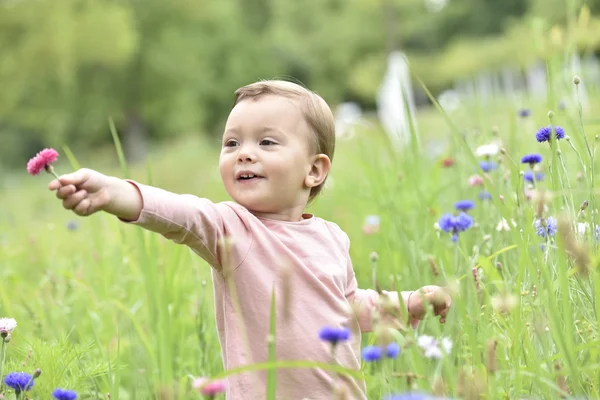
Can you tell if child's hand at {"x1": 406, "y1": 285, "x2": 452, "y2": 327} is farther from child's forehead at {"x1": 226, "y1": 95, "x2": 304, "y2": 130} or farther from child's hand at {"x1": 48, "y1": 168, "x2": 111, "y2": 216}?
child's hand at {"x1": 48, "y1": 168, "x2": 111, "y2": 216}

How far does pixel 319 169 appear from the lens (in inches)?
63.2

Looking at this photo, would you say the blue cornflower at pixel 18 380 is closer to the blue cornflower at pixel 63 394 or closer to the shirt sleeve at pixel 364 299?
the blue cornflower at pixel 63 394

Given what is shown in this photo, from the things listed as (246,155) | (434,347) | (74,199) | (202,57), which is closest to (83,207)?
(74,199)

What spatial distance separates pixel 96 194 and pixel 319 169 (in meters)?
0.61

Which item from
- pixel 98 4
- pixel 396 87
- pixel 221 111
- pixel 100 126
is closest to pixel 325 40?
pixel 221 111

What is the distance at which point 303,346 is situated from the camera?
1.38 m

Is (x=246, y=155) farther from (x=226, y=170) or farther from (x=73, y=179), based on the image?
(x=73, y=179)

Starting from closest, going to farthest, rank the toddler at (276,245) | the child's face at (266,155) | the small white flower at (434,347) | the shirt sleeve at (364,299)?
the small white flower at (434,347)
the toddler at (276,245)
the child's face at (266,155)
the shirt sleeve at (364,299)

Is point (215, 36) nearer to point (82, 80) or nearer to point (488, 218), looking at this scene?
point (82, 80)

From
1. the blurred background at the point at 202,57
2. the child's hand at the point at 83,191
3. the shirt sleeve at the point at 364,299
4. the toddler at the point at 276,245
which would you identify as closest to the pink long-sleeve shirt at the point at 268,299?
the toddler at the point at 276,245

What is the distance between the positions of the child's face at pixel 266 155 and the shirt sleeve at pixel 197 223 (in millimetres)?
81

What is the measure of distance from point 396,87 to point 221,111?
1971 cm

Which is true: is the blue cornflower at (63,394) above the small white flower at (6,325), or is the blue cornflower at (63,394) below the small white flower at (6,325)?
below

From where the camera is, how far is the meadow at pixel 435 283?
1123 millimetres
